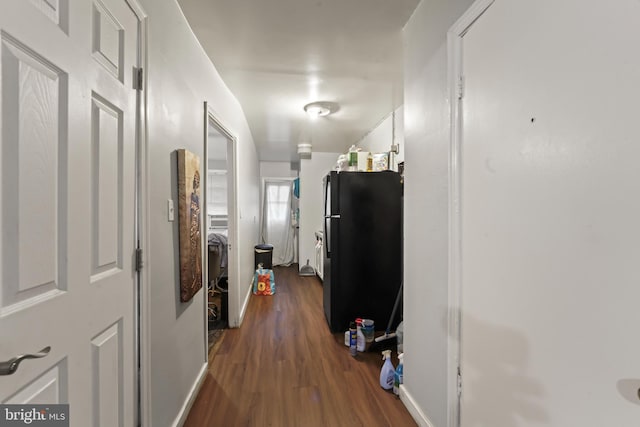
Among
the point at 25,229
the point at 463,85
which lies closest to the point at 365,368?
the point at 463,85

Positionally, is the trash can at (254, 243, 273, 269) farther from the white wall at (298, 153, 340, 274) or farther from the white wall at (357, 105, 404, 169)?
the white wall at (357, 105, 404, 169)

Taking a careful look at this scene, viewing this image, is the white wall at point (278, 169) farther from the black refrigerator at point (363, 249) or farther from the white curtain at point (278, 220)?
the black refrigerator at point (363, 249)

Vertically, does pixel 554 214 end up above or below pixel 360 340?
above

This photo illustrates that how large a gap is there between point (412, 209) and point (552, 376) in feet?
3.43

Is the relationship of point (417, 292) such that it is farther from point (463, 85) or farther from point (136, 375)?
point (136, 375)

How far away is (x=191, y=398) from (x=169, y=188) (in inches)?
51.9

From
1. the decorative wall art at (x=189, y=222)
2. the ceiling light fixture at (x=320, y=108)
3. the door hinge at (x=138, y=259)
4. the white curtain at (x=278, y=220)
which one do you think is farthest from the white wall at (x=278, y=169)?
the door hinge at (x=138, y=259)

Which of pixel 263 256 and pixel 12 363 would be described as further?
pixel 263 256

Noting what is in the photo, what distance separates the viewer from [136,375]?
3.72 ft

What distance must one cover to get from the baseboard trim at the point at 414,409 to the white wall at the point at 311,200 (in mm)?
3545

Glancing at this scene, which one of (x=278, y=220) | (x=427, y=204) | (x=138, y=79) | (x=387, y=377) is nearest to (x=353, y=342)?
(x=387, y=377)

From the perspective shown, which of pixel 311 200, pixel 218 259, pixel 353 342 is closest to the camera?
pixel 353 342

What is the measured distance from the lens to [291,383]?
77.0 inches

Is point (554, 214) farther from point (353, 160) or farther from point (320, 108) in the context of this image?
point (320, 108)
